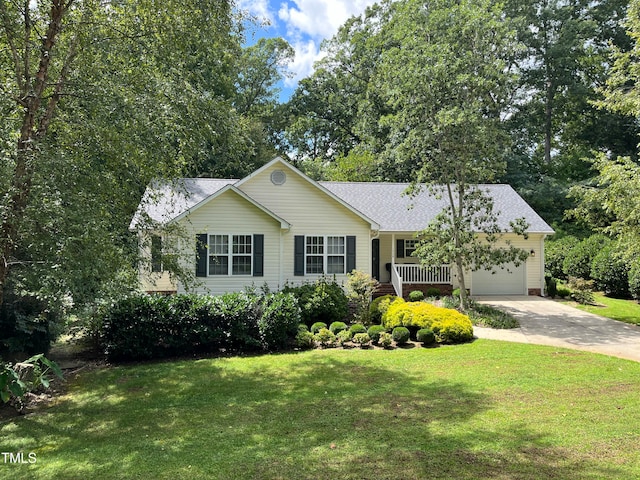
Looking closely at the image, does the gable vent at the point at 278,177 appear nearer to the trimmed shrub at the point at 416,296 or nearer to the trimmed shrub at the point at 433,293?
the trimmed shrub at the point at 416,296

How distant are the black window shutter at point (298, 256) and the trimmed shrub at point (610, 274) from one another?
480 inches

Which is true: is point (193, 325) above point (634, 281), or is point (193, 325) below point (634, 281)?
below

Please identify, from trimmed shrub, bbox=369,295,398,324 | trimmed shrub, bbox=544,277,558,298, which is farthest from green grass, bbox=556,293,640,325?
trimmed shrub, bbox=369,295,398,324

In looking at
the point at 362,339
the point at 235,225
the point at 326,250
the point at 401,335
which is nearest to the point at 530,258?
the point at 326,250

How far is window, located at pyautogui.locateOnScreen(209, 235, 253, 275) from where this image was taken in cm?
1416

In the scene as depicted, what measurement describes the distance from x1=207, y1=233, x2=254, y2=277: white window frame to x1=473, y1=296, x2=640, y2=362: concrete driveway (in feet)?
24.6

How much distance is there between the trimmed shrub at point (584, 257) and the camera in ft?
62.5

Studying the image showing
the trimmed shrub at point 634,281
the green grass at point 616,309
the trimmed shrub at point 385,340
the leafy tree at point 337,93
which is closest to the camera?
the trimmed shrub at point 385,340

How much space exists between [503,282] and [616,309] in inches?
175

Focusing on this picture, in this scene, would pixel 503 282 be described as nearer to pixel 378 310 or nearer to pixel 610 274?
pixel 610 274

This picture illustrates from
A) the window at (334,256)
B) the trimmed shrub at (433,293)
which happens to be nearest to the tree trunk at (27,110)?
the window at (334,256)

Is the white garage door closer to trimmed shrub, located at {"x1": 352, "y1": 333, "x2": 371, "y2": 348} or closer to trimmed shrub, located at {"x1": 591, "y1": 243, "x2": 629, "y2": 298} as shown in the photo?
trimmed shrub, located at {"x1": 591, "y1": 243, "x2": 629, "y2": 298}

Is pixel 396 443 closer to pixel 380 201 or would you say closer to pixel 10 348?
pixel 10 348

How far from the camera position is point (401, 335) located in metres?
9.95
